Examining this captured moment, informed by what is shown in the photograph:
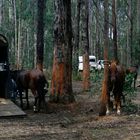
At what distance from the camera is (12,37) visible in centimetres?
5716

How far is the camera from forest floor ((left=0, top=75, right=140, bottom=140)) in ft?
36.2

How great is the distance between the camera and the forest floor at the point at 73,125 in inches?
435

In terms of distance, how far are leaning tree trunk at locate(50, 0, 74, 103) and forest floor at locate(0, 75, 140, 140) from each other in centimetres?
104

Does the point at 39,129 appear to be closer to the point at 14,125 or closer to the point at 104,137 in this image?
the point at 14,125

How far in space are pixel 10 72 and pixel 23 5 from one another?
40.0 meters

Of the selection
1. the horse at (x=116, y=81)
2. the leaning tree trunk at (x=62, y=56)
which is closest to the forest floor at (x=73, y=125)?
the horse at (x=116, y=81)

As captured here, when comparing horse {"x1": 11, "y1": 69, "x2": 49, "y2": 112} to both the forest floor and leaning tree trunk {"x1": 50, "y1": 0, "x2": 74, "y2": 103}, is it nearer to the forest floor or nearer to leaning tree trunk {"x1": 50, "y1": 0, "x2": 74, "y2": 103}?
the forest floor

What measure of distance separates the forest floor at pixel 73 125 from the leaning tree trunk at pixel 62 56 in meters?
1.04

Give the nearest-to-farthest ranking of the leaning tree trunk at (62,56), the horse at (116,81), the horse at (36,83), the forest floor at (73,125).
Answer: the forest floor at (73,125) < the horse at (116,81) < the horse at (36,83) < the leaning tree trunk at (62,56)

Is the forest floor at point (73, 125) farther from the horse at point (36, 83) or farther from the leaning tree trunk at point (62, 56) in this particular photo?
the leaning tree trunk at point (62, 56)

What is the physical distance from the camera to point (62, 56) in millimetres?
17484

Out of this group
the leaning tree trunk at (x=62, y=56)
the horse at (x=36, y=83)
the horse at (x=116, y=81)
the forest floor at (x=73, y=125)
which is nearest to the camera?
the forest floor at (x=73, y=125)

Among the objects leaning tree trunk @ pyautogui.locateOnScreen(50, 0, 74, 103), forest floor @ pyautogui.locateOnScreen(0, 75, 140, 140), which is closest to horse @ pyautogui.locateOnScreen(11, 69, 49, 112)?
forest floor @ pyautogui.locateOnScreen(0, 75, 140, 140)

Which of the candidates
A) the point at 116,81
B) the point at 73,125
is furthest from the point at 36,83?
the point at 73,125
